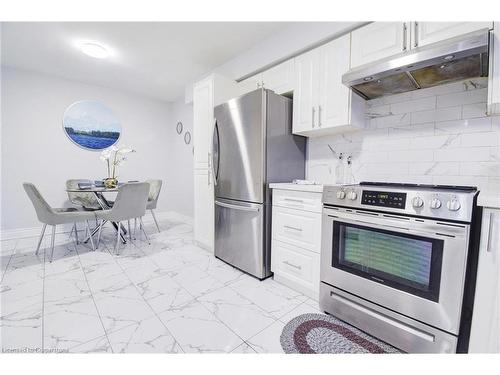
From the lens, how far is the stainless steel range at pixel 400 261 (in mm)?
1116

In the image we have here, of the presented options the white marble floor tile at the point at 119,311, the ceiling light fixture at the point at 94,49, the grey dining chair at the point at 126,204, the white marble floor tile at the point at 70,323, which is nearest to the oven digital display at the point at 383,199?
the white marble floor tile at the point at 119,311

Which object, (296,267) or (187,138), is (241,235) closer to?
(296,267)

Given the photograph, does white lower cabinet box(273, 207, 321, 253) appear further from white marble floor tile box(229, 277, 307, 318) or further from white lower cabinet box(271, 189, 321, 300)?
white marble floor tile box(229, 277, 307, 318)

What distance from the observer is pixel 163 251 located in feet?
9.57

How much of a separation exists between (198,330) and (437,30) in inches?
94.9

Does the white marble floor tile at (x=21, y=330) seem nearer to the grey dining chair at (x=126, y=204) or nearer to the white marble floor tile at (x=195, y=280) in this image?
the white marble floor tile at (x=195, y=280)

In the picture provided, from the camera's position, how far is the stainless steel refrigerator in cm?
206

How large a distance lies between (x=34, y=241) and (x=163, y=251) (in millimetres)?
2041

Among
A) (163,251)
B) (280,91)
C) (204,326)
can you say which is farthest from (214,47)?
(204,326)

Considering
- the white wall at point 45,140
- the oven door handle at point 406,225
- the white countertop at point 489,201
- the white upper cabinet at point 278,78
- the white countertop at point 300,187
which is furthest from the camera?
the white wall at point 45,140

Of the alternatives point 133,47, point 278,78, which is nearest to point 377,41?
point 278,78

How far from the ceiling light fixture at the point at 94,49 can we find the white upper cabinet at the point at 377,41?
2.78 m

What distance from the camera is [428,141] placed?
1707 millimetres
